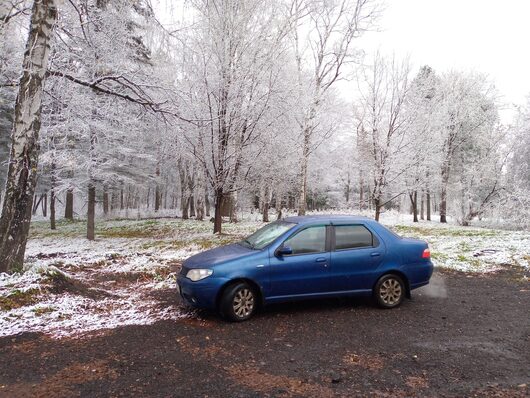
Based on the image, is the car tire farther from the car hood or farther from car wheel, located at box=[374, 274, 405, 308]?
car wheel, located at box=[374, 274, 405, 308]

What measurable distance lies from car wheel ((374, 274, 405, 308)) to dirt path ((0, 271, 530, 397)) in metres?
0.18

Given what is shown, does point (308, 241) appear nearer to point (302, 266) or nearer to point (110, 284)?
point (302, 266)

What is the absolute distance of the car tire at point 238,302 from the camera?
234 inches

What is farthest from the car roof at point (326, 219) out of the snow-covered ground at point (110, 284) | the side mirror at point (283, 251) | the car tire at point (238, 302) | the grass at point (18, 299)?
the grass at point (18, 299)

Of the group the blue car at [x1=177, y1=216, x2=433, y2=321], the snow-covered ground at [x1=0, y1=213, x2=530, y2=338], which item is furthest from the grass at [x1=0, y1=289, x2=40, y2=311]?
the blue car at [x1=177, y1=216, x2=433, y2=321]

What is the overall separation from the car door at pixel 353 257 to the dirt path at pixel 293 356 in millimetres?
553

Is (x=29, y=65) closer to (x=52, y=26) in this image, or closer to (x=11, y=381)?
(x=52, y=26)

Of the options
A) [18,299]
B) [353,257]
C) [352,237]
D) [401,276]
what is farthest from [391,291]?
[18,299]

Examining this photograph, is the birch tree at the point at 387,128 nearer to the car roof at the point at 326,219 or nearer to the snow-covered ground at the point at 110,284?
the snow-covered ground at the point at 110,284

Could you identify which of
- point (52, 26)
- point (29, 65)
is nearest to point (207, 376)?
point (29, 65)

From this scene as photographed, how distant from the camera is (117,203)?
54.5m

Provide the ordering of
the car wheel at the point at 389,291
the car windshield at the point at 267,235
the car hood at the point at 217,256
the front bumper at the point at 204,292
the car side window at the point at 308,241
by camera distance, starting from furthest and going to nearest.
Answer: the car wheel at the point at 389,291 < the car windshield at the point at 267,235 < the car side window at the point at 308,241 < the car hood at the point at 217,256 < the front bumper at the point at 204,292

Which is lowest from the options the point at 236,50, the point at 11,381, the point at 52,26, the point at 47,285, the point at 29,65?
the point at 11,381

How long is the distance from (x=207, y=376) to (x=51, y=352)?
2.26 m
